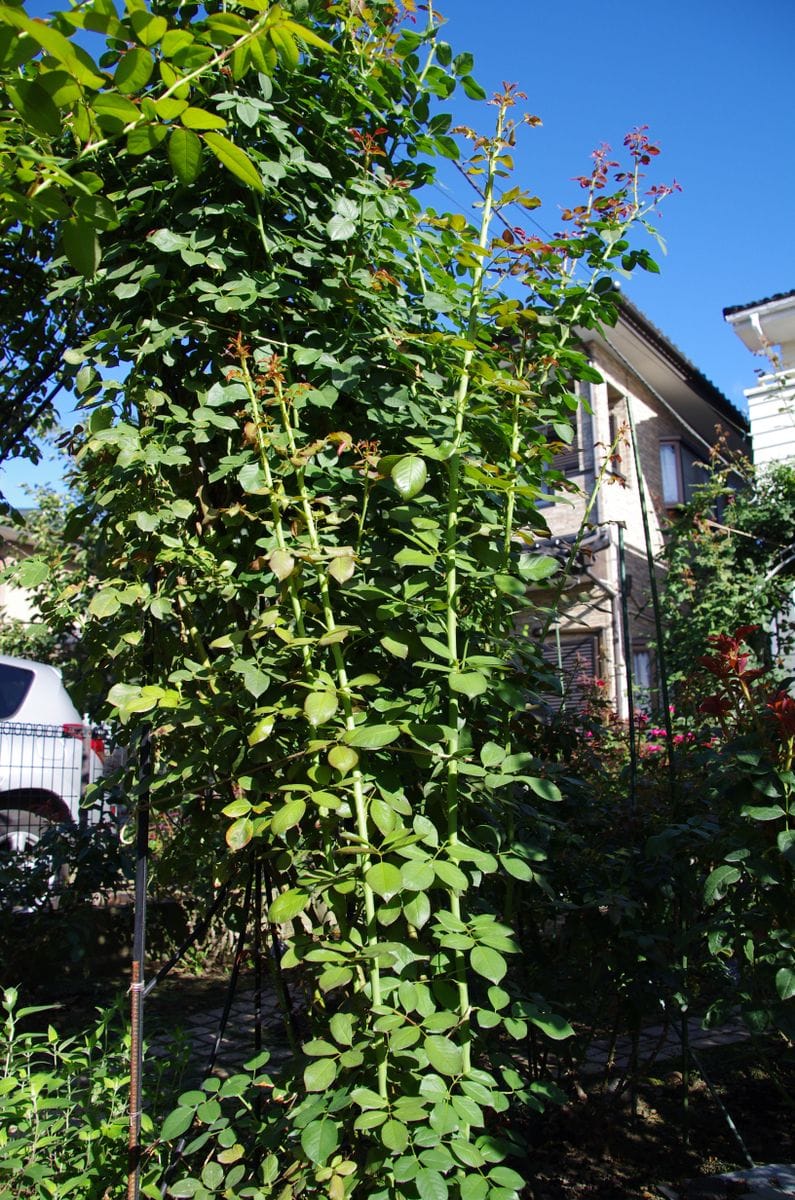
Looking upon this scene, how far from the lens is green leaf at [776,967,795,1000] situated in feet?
5.84

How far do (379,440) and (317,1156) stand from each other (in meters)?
1.50

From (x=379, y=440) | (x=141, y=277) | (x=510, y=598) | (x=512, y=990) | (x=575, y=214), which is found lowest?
(x=512, y=990)

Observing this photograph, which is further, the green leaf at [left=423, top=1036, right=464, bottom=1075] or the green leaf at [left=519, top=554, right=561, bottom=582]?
the green leaf at [left=519, top=554, right=561, bottom=582]

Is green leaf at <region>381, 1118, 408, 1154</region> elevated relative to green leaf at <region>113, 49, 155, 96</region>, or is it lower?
lower

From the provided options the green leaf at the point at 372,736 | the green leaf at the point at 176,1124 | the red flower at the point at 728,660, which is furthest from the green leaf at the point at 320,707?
the red flower at the point at 728,660

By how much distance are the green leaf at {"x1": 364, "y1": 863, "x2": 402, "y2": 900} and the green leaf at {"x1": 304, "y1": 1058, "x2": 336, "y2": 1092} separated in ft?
1.02

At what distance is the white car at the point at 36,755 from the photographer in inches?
239

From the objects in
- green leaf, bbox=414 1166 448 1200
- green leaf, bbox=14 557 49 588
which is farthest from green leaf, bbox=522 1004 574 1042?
green leaf, bbox=14 557 49 588

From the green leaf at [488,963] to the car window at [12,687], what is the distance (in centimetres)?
606

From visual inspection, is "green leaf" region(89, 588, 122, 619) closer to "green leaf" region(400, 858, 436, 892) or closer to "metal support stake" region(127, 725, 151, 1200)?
"metal support stake" region(127, 725, 151, 1200)

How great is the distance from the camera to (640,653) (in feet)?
40.7

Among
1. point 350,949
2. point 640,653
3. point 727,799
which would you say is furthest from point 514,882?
point 640,653

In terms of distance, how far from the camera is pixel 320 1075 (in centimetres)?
149

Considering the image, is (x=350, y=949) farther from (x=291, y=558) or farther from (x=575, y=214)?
(x=575, y=214)
